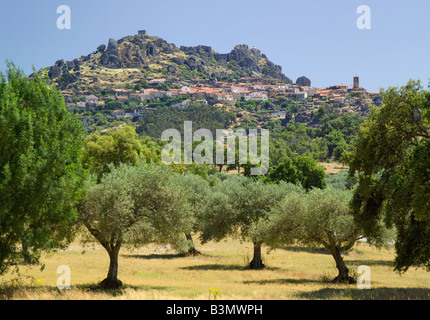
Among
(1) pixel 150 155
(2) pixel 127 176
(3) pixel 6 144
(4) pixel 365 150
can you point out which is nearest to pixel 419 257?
(4) pixel 365 150

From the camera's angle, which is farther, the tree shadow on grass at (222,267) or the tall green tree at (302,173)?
the tall green tree at (302,173)

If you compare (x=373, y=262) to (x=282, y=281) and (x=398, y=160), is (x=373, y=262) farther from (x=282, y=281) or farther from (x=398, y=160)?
(x=398, y=160)

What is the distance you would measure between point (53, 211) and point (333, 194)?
21.8m

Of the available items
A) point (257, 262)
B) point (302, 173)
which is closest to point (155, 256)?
point (257, 262)

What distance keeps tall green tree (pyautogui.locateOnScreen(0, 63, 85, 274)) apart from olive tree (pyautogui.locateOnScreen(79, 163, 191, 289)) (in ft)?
9.48

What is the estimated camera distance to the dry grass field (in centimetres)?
2259

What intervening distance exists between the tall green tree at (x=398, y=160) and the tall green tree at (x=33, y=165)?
1665 centimetres

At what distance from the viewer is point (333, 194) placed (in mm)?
33750

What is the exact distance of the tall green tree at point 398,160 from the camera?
22641 mm

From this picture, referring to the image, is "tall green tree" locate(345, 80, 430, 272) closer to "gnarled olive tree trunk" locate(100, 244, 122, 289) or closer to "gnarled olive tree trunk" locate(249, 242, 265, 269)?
"gnarled olive tree trunk" locate(100, 244, 122, 289)

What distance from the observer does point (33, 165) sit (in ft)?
61.9

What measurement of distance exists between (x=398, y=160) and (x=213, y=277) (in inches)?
725

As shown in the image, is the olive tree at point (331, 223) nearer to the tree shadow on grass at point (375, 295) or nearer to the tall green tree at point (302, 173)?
the tree shadow on grass at point (375, 295)

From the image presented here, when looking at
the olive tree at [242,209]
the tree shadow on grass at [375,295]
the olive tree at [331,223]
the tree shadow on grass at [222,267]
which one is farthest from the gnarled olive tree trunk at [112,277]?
the olive tree at [242,209]
